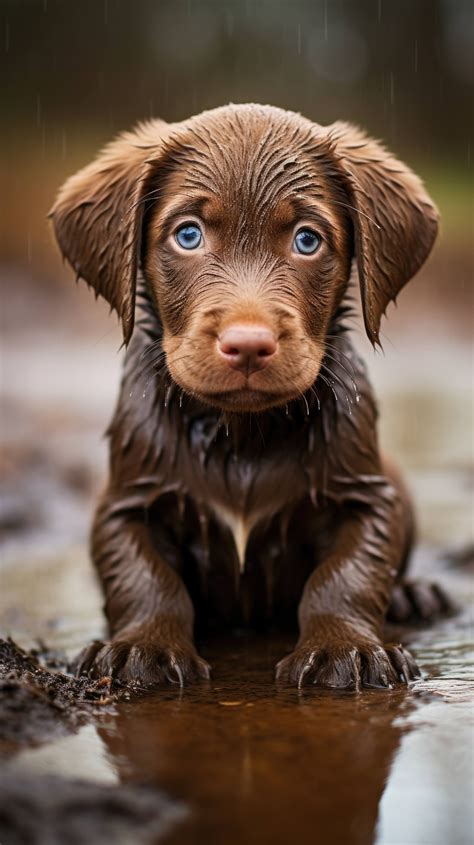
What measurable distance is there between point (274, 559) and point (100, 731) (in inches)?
61.2

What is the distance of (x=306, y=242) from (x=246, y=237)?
0.81 ft

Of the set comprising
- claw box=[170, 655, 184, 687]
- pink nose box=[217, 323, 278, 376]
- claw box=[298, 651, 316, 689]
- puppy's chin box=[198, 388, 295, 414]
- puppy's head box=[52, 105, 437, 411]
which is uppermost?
puppy's head box=[52, 105, 437, 411]

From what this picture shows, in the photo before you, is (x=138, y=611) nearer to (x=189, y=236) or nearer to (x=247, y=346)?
(x=247, y=346)

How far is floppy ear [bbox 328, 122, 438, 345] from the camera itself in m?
4.64

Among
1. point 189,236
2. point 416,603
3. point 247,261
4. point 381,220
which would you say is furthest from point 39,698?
point 416,603

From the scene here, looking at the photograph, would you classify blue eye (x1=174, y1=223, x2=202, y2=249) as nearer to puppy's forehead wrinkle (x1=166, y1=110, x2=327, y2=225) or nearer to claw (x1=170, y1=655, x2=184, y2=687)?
puppy's forehead wrinkle (x1=166, y1=110, x2=327, y2=225)

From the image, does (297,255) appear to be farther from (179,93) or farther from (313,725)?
(179,93)

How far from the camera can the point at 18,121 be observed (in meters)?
15.5

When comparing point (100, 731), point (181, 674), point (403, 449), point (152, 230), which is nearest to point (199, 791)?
point (100, 731)

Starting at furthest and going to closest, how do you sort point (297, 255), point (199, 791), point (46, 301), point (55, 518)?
point (46, 301)
point (55, 518)
point (297, 255)
point (199, 791)

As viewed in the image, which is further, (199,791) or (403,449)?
(403,449)

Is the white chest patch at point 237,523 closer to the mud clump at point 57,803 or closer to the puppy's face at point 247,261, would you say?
the puppy's face at point 247,261

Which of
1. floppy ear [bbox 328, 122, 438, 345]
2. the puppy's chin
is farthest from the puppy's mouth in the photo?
floppy ear [bbox 328, 122, 438, 345]

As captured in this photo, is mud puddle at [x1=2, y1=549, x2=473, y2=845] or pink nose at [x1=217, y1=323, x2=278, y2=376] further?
pink nose at [x1=217, y1=323, x2=278, y2=376]
